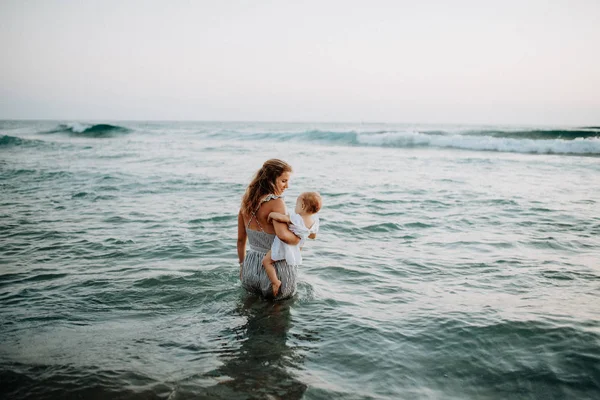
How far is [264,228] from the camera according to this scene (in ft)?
14.4

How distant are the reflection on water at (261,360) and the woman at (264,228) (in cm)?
26

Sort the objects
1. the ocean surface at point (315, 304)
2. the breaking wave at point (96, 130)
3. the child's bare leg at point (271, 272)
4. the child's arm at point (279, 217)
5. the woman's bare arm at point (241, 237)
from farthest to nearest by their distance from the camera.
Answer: the breaking wave at point (96, 130) < the woman's bare arm at point (241, 237) < the child's bare leg at point (271, 272) < the child's arm at point (279, 217) < the ocean surface at point (315, 304)

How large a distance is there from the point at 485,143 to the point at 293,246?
29.7 meters

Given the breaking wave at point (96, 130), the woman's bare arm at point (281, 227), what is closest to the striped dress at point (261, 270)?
the woman's bare arm at point (281, 227)

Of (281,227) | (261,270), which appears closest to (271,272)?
(261,270)

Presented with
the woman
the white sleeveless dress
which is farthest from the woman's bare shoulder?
the white sleeveless dress

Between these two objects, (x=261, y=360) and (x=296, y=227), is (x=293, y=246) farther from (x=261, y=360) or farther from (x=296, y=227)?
(x=261, y=360)

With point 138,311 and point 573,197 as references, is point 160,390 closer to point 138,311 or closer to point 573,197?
point 138,311

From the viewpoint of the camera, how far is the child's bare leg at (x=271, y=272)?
173 inches

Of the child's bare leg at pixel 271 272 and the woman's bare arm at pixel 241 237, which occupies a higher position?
the woman's bare arm at pixel 241 237

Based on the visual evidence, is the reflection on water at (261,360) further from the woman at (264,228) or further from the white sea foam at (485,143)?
the white sea foam at (485,143)

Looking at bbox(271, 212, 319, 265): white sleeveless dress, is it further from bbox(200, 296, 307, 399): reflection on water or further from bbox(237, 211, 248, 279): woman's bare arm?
bbox(200, 296, 307, 399): reflection on water

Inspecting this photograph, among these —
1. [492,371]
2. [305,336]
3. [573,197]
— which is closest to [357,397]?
[305,336]

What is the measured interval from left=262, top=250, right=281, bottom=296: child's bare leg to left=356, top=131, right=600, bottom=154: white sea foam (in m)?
28.2
